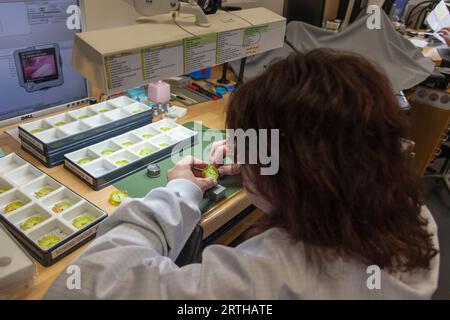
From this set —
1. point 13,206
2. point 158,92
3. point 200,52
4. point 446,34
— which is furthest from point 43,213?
point 446,34

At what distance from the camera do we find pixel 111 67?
0.82 m

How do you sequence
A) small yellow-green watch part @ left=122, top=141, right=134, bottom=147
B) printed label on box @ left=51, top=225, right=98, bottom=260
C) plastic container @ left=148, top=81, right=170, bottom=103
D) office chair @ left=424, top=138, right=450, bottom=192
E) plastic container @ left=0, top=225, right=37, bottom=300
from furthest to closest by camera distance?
office chair @ left=424, top=138, right=450, bottom=192, plastic container @ left=148, top=81, right=170, bottom=103, small yellow-green watch part @ left=122, top=141, right=134, bottom=147, printed label on box @ left=51, top=225, right=98, bottom=260, plastic container @ left=0, top=225, right=37, bottom=300

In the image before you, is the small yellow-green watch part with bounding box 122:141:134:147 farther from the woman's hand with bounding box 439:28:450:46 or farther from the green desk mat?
→ the woman's hand with bounding box 439:28:450:46

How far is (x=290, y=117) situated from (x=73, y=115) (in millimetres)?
875

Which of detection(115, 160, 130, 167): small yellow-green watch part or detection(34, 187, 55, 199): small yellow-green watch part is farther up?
detection(115, 160, 130, 167): small yellow-green watch part

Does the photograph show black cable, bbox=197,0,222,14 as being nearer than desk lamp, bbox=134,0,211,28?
No

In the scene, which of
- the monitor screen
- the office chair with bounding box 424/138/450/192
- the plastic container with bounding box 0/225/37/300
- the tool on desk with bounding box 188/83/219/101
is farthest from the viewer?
the office chair with bounding box 424/138/450/192

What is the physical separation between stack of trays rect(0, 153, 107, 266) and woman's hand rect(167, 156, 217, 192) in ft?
0.71

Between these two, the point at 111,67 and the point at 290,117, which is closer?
the point at 290,117

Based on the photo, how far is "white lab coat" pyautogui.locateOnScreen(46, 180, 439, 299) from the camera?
1.84 feet

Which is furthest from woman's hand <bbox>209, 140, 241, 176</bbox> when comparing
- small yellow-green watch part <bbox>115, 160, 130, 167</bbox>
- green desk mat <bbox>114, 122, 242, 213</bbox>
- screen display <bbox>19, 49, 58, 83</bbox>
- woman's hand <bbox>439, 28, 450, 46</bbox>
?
woman's hand <bbox>439, 28, 450, 46</bbox>

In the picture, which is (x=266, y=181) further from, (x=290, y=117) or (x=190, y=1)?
(x=190, y=1)

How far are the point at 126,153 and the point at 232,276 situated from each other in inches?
25.1

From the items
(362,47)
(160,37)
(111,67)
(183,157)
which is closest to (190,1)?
(160,37)
